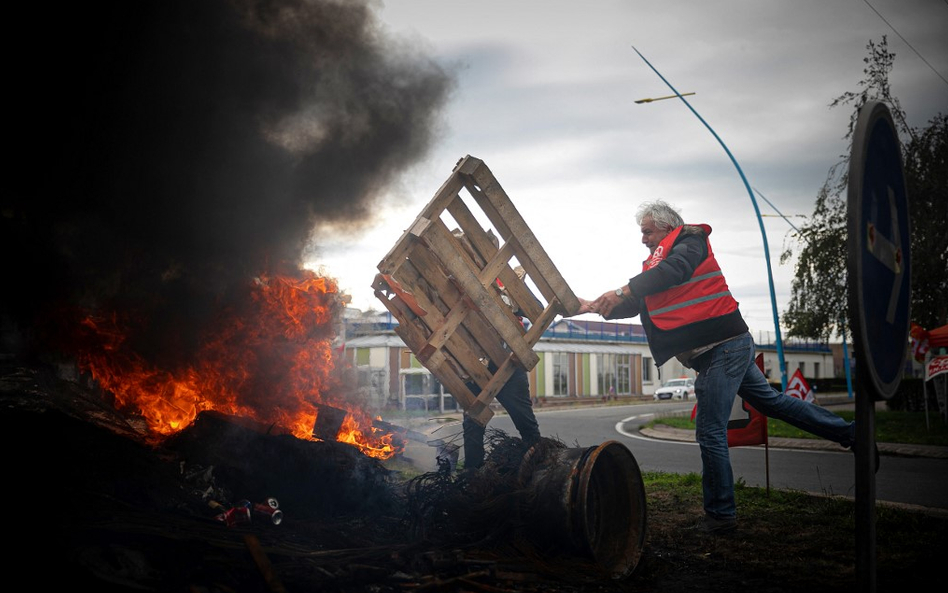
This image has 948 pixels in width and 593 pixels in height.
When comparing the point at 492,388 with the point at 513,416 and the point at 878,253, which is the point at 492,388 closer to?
the point at 513,416

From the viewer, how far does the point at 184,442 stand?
159 inches

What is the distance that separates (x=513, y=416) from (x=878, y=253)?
3.22 metres

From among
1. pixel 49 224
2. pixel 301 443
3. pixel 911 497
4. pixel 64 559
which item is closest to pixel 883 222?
pixel 64 559

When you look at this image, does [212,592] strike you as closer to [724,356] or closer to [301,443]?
[301,443]

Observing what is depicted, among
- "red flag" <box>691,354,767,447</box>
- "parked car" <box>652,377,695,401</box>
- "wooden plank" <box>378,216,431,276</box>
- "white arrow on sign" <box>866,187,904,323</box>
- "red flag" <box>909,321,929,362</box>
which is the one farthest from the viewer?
"parked car" <box>652,377,695,401</box>

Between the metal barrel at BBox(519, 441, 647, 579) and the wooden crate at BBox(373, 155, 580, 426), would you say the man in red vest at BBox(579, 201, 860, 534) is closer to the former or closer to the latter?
the wooden crate at BBox(373, 155, 580, 426)

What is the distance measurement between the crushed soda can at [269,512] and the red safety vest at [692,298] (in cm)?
275

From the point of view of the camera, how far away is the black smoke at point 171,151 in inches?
214

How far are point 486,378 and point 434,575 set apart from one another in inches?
68.9

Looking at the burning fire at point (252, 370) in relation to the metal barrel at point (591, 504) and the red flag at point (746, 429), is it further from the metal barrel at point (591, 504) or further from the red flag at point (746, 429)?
the red flag at point (746, 429)

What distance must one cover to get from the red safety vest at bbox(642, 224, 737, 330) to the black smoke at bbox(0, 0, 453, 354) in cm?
369

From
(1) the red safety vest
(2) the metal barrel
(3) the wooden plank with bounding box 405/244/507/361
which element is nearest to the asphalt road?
(3) the wooden plank with bounding box 405/244/507/361

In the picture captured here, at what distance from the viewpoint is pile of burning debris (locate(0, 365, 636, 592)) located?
8.43 ft

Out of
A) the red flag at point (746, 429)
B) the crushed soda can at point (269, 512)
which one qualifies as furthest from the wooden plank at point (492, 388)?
the red flag at point (746, 429)
